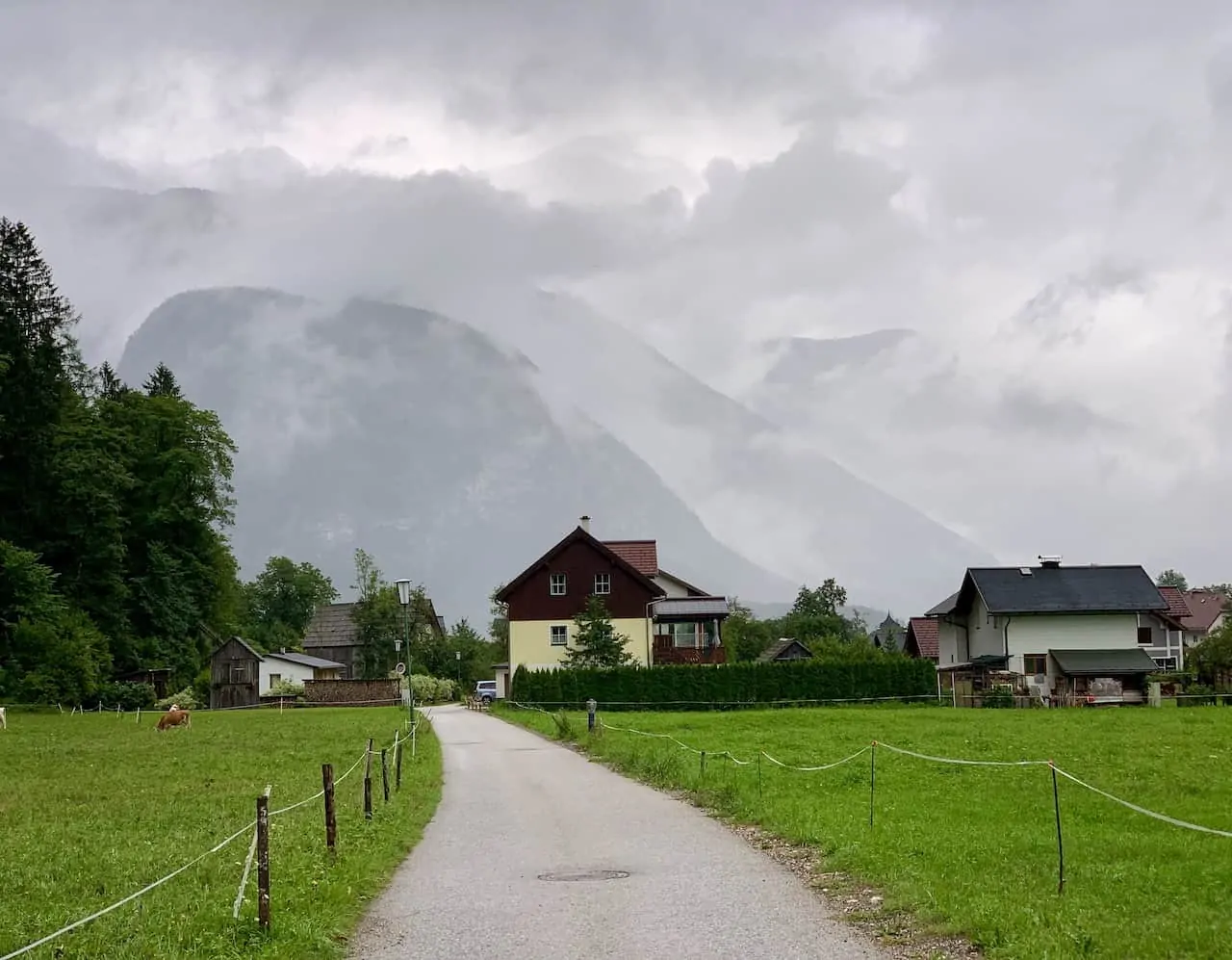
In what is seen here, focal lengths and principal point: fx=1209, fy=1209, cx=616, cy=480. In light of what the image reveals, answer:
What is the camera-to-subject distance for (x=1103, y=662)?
198 feet

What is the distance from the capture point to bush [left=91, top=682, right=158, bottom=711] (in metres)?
67.1

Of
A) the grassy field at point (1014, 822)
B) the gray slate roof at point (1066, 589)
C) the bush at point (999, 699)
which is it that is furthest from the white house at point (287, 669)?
the grassy field at point (1014, 822)

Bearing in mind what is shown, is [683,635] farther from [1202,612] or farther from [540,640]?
[1202,612]

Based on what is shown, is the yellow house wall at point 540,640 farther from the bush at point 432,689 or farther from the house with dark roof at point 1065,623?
the house with dark roof at point 1065,623

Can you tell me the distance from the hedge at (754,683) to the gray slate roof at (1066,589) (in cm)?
744

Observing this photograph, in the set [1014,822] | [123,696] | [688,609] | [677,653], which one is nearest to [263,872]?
[1014,822]

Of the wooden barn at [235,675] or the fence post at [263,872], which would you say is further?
the wooden barn at [235,675]

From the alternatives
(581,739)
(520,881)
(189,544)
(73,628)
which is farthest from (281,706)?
(520,881)

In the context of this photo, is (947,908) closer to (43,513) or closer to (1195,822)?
(1195,822)

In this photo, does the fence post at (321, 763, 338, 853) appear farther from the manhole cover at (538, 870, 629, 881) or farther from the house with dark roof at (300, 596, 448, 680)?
the house with dark roof at (300, 596, 448, 680)

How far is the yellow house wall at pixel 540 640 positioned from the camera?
68.7m

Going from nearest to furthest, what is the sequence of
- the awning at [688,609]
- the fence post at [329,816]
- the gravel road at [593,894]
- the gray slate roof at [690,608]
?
the gravel road at [593,894], the fence post at [329,816], the awning at [688,609], the gray slate roof at [690,608]

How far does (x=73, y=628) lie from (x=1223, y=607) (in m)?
92.8

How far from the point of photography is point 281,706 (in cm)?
7712
